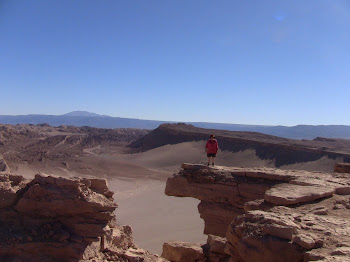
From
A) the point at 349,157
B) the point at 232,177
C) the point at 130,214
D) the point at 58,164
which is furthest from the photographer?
the point at 58,164

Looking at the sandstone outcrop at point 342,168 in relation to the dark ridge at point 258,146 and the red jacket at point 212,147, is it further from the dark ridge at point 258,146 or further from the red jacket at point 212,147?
the dark ridge at point 258,146

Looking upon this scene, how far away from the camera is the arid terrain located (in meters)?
16.9

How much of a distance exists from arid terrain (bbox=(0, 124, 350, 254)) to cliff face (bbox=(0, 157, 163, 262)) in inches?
244

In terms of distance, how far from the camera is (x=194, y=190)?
353 inches

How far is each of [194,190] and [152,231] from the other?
737 cm

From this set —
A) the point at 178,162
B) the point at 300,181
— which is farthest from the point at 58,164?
the point at 300,181

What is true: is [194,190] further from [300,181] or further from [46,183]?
[46,183]

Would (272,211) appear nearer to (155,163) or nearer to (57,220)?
(57,220)

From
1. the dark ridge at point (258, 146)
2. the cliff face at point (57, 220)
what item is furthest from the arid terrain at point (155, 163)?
the cliff face at point (57, 220)

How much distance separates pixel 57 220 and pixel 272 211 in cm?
458

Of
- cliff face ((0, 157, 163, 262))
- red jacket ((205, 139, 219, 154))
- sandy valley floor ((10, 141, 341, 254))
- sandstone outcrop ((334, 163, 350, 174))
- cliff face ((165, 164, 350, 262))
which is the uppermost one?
red jacket ((205, 139, 219, 154))

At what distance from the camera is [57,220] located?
720 centimetres

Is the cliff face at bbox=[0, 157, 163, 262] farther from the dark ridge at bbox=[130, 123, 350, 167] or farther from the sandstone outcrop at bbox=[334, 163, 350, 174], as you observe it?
the dark ridge at bbox=[130, 123, 350, 167]

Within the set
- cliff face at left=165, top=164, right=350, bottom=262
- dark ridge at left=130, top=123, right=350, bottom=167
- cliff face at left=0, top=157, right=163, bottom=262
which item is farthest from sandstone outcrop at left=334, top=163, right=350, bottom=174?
dark ridge at left=130, top=123, right=350, bottom=167
